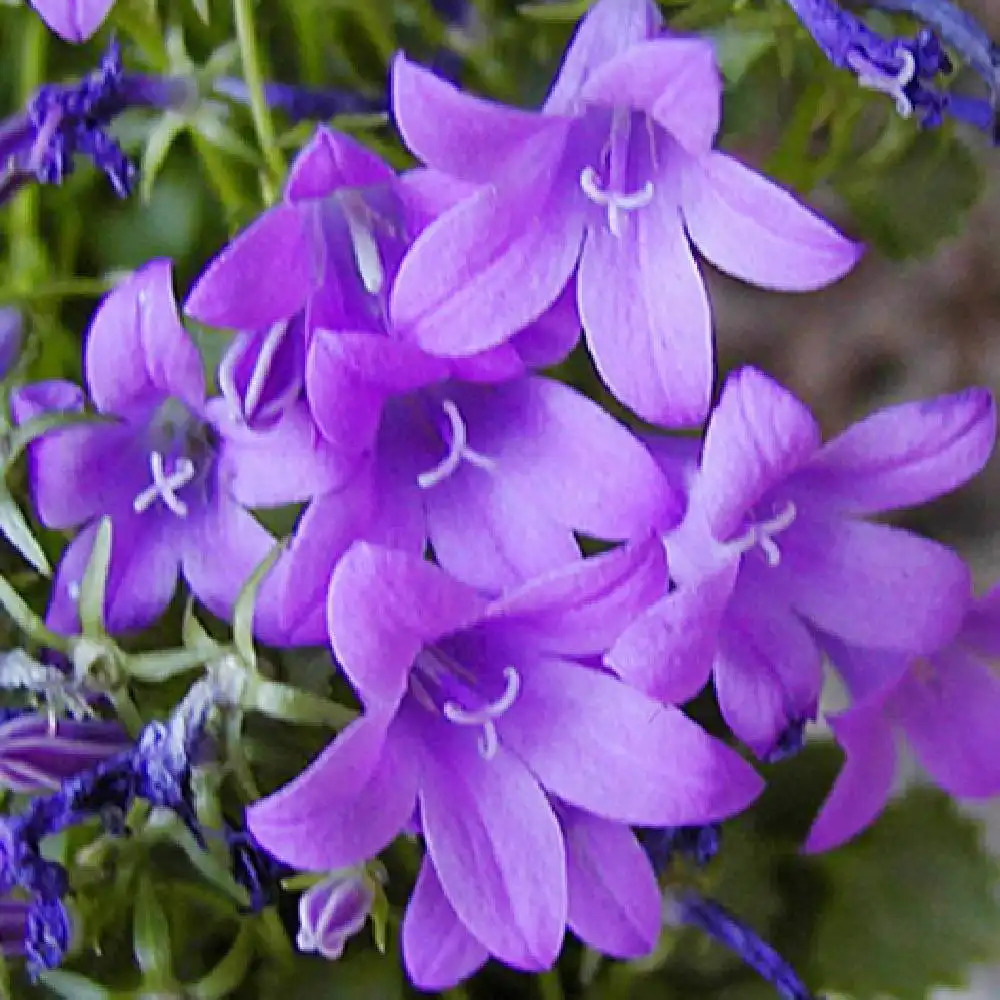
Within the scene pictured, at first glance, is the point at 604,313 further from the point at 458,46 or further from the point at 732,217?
the point at 458,46

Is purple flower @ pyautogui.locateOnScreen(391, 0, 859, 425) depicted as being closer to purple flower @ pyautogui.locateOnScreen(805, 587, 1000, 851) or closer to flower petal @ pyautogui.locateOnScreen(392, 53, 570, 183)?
flower petal @ pyautogui.locateOnScreen(392, 53, 570, 183)

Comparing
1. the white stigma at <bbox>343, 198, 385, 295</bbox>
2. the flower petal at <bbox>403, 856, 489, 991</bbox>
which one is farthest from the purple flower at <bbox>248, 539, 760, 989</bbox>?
the white stigma at <bbox>343, 198, 385, 295</bbox>

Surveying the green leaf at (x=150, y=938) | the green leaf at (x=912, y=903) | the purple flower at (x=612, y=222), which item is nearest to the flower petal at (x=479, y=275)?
the purple flower at (x=612, y=222)

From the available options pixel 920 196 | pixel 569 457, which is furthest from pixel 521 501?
pixel 920 196

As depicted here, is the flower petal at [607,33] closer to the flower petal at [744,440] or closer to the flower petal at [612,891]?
the flower petal at [744,440]

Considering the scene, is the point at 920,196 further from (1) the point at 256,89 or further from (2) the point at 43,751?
(2) the point at 43,751

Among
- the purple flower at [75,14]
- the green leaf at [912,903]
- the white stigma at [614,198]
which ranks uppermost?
the purple flower at [75,14]
